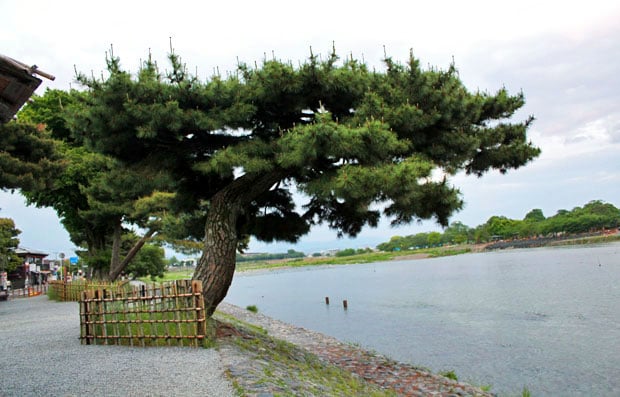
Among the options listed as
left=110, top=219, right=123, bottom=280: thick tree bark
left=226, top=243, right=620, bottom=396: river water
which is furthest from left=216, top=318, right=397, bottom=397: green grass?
left=110, top=219, right=123, bottom=280: thick tree bark

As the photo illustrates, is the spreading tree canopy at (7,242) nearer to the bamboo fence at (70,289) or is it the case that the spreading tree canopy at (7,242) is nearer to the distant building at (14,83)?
the bamboo fence at (70,289)

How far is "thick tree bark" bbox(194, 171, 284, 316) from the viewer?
9016mm

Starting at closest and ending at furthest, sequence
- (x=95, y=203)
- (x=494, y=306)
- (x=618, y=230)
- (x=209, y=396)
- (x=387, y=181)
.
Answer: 1. (x=209, y=396)
2. (x=387, y=181)
3. (x=95, y=203)
4. (x=494, y=306)
5. (x=618, y=230)

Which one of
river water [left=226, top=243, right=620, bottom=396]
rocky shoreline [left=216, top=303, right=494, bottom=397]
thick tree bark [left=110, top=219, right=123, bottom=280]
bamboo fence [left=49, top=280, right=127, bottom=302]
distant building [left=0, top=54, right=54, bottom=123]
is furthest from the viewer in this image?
thick tree bark [left=110, top=219, right=123, bottom=280]

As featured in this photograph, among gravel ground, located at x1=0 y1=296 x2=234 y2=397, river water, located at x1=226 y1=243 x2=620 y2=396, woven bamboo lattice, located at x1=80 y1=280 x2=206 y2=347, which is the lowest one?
river water, located at x1=226 y1=243 x2=620 y2=396

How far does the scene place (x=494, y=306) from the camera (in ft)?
74.9

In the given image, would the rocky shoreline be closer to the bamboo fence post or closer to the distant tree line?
the bamboo fence post

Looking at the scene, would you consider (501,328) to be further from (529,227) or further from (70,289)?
(529,227)

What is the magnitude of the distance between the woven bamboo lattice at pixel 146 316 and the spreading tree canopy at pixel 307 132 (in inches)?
35.3

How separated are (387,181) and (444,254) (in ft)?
331

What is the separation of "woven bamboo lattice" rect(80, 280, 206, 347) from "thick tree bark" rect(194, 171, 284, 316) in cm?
73

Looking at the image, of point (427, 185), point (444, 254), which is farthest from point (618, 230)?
point (427, 185)

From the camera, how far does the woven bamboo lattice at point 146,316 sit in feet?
26.2

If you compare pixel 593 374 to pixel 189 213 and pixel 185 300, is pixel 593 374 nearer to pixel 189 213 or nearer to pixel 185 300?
pixel 185 300
